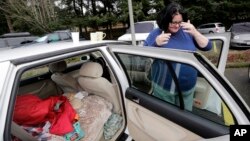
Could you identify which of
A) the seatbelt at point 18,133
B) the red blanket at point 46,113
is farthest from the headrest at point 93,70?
the seatbelt at point 18,133

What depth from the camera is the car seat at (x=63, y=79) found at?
319 centimetres

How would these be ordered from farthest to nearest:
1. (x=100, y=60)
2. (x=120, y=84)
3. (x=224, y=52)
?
(x=100, y=60) < (x=120, y=84) < (x=224, y=52)

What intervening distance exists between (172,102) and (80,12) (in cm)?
2947

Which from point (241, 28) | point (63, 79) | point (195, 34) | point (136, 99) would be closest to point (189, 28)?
point (195, 34)

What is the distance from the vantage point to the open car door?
65.7 inches

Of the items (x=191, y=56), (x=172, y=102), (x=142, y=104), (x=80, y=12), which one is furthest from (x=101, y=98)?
(x=80, y=12)

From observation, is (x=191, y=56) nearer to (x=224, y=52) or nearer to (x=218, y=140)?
(x=218, y=140)

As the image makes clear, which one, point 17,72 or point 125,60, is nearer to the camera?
point 17,72

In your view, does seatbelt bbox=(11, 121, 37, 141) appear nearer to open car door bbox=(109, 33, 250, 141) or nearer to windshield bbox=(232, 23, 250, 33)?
open car door bbox=(109, 33, 250, 141)

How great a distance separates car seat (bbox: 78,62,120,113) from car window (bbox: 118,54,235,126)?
24cm

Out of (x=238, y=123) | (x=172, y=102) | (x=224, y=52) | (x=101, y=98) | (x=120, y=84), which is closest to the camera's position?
(x=238, y=123)

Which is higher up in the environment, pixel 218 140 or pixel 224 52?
pixel 224 52

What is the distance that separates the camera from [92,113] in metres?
2.77

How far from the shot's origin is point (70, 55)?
89.9 inches
